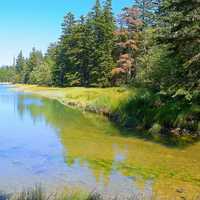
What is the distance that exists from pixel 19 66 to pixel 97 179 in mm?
116276

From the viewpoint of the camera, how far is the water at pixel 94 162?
35.1ft

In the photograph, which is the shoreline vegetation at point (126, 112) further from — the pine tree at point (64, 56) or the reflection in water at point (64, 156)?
the pine tree at point (64, 56)

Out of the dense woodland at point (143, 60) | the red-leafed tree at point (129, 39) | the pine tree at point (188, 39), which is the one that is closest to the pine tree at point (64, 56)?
the dense woodland at point (143, 60)

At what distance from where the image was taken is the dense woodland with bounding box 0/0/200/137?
1608cm

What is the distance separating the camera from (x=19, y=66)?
4875 inches

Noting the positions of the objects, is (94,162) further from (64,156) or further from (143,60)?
(143,60)

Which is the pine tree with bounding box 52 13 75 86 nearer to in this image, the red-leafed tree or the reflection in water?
the red-leafed tree

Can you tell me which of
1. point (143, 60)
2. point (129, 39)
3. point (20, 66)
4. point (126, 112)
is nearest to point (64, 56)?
point (129, 39)

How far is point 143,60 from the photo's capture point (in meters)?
33.8

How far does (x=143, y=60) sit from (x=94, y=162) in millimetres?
21521

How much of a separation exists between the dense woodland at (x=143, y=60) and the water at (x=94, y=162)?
2.76 m

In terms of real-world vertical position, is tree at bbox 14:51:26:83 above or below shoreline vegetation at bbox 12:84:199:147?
above

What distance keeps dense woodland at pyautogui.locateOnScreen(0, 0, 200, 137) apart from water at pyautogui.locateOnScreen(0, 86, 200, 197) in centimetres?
276

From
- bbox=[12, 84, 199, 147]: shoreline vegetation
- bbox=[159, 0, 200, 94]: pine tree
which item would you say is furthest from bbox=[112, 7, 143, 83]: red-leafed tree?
bbox=[159, 0, 200, 94]: pine tree
